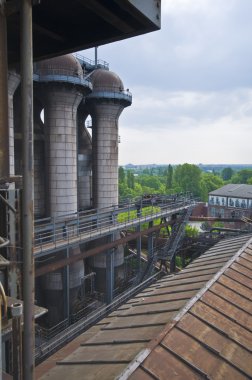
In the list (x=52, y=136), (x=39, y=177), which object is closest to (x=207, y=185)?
(x=39, y=177)

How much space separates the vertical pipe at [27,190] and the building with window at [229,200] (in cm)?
6151

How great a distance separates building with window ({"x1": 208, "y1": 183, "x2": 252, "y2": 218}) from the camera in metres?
63.2

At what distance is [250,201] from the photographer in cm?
6228

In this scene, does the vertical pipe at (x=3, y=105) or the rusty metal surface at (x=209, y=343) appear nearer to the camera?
the vertical pipe at (x=3, y=105)

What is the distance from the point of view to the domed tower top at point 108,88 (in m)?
24.5

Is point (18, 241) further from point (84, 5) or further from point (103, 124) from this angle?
point (103, 124)

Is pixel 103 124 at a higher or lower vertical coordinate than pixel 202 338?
higher

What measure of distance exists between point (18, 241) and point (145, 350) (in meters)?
4.54

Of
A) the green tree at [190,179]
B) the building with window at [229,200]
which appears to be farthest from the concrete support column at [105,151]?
the green tree at [190,179]

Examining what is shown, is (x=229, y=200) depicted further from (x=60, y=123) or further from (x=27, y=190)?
(x=27, y=190)

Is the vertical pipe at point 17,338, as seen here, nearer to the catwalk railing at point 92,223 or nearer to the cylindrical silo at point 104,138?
the catwalk railing at point 92,223

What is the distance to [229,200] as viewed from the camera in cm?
6631

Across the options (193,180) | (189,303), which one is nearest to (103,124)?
(189,303)

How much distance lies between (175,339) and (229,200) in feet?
205
